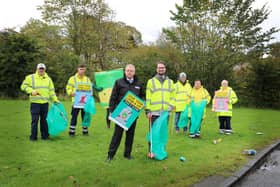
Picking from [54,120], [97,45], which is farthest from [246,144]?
[97,45]

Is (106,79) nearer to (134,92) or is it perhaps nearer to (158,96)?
(158,96)

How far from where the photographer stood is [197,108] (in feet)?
35.7

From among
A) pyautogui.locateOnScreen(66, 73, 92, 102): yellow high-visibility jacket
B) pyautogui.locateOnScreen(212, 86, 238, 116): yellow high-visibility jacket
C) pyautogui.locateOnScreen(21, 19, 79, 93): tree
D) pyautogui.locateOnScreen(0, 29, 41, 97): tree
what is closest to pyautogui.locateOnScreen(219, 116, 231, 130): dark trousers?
pyautogui.locateOnScreen(212, 86, 238, 116): yellow high-visibility jacket

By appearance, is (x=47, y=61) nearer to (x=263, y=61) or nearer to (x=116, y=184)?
(x=263, y=61)

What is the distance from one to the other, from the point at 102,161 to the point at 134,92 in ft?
5.39

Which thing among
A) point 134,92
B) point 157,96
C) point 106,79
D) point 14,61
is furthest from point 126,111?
point 14,61

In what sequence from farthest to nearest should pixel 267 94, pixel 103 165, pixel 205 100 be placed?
pixel 267 94 → pixel 205 100 → pixel 103 165

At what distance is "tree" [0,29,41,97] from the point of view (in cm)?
2728

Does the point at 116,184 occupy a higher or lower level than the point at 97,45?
lower

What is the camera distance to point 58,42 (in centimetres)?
3956

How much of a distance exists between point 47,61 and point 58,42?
1022 centimetres

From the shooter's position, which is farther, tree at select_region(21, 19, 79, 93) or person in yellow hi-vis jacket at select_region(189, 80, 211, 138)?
tree at select_region(21, 19, 79, 93)

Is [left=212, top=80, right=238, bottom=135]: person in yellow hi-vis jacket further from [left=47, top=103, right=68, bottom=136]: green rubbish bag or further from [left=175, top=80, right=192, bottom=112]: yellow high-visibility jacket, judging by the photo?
[left=47, top=103, right=68, bottom=136]: green rubbish bag

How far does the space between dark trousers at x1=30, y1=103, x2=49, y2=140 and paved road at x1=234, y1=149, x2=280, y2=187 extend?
218 inches
